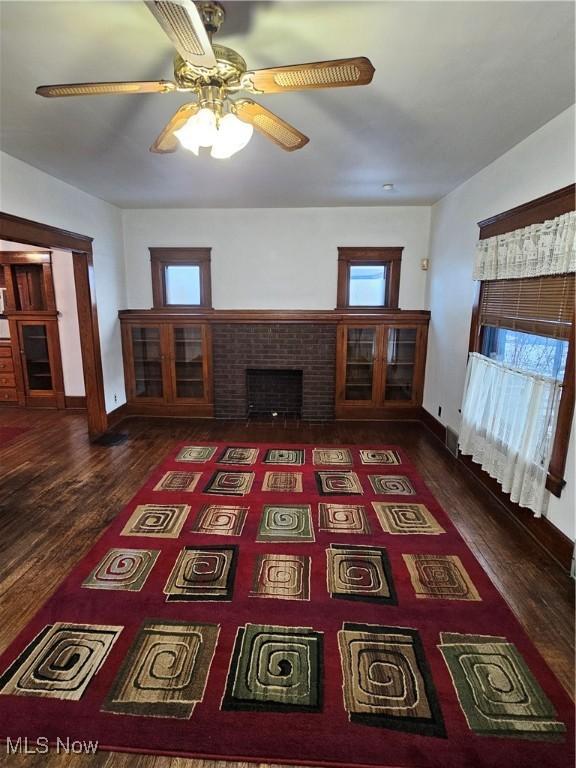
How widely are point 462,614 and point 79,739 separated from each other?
1801 mm

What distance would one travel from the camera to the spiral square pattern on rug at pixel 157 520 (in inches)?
107

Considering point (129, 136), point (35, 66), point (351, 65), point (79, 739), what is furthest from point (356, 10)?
point (79, 739)

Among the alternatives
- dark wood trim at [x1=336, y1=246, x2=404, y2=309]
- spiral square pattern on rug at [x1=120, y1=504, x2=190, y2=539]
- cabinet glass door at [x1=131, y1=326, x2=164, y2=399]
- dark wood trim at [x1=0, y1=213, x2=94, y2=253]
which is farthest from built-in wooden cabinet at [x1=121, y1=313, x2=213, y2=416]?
spiral square pattern on rug at [x1=120, y1=504, x2=190, y2=539]

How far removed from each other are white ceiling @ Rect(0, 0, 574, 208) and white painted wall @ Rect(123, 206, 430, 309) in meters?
1.20

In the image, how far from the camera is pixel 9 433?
4648 millimetres

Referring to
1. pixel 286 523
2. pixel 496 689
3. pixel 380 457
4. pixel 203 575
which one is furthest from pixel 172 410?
pixel 496 689

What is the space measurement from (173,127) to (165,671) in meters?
2.56

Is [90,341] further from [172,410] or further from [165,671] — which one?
[165,671]

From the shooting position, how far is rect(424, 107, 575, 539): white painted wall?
2.44 meters

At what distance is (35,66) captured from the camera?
1920 mm

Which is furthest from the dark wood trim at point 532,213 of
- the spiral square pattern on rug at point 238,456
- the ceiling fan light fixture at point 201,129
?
the spiral square pattern on rug at point 238,456

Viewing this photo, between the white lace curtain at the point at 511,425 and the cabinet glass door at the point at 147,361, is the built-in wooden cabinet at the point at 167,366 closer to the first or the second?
the cabinet glass door at the point at 147,361

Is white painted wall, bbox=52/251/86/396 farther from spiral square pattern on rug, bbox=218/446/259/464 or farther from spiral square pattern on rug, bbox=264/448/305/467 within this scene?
spiral square pattern on rug, bbox=264/448/305/467

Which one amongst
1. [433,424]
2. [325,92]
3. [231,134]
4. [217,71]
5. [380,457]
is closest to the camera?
[217,71]
